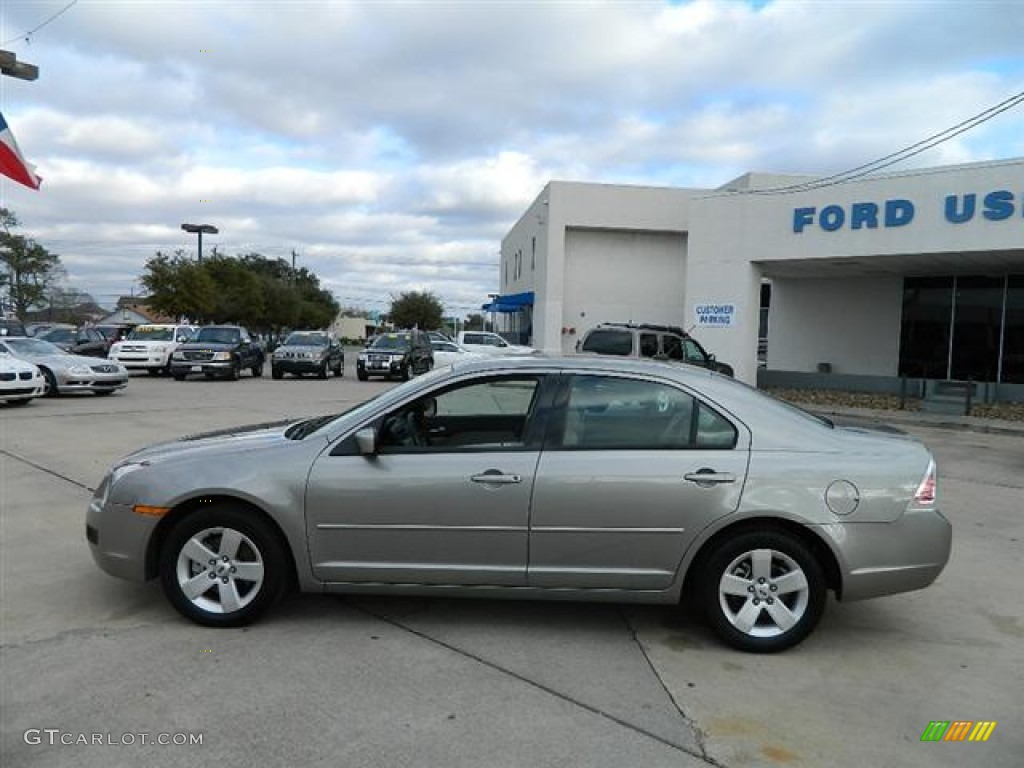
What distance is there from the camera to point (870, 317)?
941 inches

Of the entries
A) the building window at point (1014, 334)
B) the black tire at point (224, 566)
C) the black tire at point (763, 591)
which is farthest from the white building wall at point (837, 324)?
the black tire at point (224, 566)

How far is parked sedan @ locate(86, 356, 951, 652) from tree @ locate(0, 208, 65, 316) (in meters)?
71.1

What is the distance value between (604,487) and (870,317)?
2236 centimetres

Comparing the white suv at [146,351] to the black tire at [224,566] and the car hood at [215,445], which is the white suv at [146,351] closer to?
the car hood at [215,445]

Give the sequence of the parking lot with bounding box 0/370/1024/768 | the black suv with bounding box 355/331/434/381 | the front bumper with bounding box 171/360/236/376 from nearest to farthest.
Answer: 1. the parking lot with bounding box 0/370/1024/768
2. the front bumper with bounding box 171/360/236/376
3. the black suv with bounding box 355/331/434/381

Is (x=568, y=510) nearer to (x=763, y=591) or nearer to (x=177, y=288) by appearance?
(x=763, y=591)

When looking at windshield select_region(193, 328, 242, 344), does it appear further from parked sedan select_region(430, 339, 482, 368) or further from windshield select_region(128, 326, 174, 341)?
parked sedan select_region(430, 339, 482, 368)

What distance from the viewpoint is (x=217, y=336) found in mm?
25953

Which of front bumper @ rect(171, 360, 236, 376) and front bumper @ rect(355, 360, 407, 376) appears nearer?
front bumper @ rect(171, 360, 236, 376)

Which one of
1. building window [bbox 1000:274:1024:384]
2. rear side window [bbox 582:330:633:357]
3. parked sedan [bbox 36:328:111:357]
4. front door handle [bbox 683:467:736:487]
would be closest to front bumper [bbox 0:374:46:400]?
rear side window [bbox 582:330:633:357]

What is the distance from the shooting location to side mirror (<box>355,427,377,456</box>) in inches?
166

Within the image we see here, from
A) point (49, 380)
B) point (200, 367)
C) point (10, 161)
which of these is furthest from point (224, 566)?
point (200, 367)

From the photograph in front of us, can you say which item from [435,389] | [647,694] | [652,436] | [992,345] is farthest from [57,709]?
[992,345]

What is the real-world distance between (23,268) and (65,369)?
57.0m
